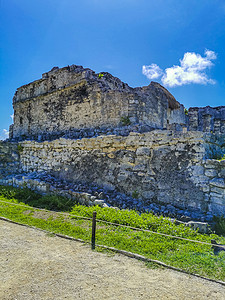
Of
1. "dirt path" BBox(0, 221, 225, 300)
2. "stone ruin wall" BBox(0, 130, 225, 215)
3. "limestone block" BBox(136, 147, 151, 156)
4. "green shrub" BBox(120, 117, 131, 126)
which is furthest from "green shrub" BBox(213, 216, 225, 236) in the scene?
"green shrub" BBox(120, 117, 131, 126)

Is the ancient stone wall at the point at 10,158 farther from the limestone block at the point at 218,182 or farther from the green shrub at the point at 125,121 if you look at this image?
the limestone block at the point at 218,182

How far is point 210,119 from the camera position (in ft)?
53.6

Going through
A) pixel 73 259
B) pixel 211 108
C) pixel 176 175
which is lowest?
pixel 73 259

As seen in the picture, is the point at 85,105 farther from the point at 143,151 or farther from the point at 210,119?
the point at 210,119

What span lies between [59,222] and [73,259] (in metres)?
2.21

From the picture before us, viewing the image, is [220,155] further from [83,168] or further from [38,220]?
[38,220]

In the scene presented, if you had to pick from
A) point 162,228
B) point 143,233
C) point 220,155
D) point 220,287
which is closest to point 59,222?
point 143,233

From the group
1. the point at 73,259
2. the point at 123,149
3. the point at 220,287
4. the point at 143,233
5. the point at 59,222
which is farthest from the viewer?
the point at 123,149

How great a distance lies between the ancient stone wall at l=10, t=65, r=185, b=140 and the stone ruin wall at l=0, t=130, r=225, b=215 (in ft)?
5.52

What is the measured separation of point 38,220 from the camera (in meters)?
6.36

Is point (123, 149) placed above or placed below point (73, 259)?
above

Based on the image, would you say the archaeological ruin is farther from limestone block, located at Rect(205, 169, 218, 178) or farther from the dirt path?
the dirt path

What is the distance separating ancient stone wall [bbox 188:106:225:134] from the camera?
1623 centimetres

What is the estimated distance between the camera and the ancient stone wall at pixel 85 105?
10438 millimetres
